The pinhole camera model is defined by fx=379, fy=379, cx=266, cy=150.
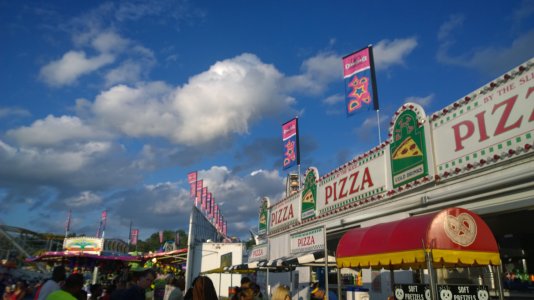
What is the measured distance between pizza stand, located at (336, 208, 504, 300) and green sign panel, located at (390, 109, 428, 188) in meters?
3.52

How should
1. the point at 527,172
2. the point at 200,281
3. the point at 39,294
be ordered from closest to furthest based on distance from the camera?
the point at 200,281 → the point at 39,294 → the point at 527,172

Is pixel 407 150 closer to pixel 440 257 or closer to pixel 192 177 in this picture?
pixel 440 257

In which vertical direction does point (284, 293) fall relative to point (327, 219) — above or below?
below

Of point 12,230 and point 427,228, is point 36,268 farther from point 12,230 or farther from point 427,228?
point 427,228

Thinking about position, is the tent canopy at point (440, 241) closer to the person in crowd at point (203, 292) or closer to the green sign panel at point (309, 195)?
the person in crowd at point (203, 292)

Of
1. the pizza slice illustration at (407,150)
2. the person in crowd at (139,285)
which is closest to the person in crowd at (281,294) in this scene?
the person in crowd at (139,285)

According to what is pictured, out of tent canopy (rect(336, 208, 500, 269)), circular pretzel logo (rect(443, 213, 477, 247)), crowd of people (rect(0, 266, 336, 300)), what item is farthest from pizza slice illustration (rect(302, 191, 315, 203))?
circular pretzel logo (rect(443, 213, 477, 247))

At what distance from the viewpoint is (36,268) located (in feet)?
190

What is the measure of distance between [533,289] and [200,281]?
14.0 m

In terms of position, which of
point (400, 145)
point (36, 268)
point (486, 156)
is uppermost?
point (400, 145)

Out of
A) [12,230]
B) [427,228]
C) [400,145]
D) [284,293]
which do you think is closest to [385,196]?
[400,145]

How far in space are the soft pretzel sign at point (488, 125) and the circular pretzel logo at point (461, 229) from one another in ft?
7.27

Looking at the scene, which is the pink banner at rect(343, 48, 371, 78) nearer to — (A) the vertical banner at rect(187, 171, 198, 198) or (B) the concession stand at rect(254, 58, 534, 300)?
(B) the concession stand at rect(254, 58, 534, 300)

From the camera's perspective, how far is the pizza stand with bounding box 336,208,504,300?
5.78 m
